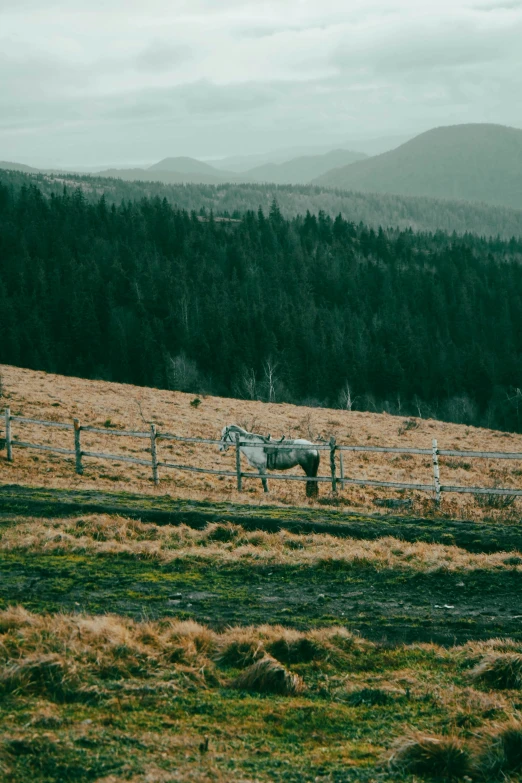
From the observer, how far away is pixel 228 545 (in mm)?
12719

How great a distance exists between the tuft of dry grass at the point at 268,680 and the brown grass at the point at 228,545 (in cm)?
465

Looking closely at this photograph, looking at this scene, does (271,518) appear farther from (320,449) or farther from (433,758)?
(433,758)

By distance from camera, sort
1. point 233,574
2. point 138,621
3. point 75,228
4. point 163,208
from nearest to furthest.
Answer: point 138,621, point 233,574, point 75,228, point 163,208

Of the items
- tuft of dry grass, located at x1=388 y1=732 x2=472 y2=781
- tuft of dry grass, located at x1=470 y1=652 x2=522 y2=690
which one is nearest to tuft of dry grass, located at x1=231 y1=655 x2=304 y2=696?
tuft of dry grass, located at x1=388 y1=732 x2=472 y2=781

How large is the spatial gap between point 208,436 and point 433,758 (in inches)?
991

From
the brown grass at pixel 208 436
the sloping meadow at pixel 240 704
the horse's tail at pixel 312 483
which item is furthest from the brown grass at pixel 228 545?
the horse's tail at pixel 312 483

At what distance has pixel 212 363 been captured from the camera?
9388 cm

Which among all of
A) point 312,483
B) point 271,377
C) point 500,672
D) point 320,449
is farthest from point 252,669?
point 271,377

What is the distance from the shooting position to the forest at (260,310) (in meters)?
88.9

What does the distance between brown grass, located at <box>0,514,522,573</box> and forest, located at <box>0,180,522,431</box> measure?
198 feet

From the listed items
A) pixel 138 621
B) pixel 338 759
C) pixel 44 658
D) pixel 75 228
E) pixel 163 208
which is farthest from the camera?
pixel 163 208

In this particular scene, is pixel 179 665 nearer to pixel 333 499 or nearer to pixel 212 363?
pixel 333 499

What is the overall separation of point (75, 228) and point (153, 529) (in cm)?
11614

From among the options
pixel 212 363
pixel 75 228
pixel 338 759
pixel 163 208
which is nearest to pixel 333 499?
pixel 338 759
